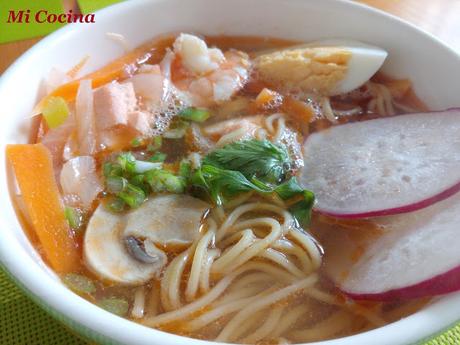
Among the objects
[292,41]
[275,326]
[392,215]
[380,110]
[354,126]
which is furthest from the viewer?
[292,41]

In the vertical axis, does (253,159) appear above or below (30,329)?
above

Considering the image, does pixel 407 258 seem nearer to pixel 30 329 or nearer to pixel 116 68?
pixel 30 329

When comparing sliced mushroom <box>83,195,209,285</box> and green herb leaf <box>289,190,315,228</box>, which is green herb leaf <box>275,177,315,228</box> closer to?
green herb leaf <box>289,190,315,228</box>

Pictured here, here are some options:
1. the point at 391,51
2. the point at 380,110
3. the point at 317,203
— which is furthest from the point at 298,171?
the point at 391,51

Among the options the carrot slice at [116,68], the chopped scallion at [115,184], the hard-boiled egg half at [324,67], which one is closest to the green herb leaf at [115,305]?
the chopped scallion at [115,184]

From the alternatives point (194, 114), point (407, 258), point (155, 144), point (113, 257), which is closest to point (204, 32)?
point (194, 114)

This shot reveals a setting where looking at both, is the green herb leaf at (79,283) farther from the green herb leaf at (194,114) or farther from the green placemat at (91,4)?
the green placemat at (91,4)

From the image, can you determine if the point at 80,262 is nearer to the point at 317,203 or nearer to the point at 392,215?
the point at 317,203
